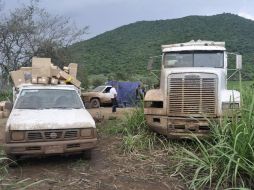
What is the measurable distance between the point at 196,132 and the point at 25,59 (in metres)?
23.7

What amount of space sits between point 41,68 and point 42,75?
0.32 metres

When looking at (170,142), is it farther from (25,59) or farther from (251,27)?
(251,27)

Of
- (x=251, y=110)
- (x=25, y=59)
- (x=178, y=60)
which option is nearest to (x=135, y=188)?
(x=251, y=110)

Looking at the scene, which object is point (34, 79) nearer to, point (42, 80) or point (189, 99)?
point (42, 80)

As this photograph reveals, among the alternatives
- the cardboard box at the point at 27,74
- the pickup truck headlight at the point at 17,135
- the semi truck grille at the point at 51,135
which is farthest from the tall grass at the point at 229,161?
the cardboard box at the point at 27,74

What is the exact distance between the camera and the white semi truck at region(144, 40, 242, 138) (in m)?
9.63

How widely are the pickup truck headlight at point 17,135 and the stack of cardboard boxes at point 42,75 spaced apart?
334cm

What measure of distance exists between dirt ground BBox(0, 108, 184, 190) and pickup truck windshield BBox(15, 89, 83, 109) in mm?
1098

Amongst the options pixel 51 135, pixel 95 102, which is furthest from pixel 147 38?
pixel 51 135

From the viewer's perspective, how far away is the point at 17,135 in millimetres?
8320

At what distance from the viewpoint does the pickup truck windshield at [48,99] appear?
382 inches

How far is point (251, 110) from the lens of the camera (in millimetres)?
7301

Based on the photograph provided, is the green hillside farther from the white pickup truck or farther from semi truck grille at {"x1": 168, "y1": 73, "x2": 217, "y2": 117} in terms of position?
the white pickup truck

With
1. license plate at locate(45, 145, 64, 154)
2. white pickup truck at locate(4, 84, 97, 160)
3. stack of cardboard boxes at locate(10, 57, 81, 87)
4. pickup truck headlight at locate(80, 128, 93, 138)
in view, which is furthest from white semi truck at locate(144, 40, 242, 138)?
stack of cardboard boxes at locate(10, 57, 81, 87)
